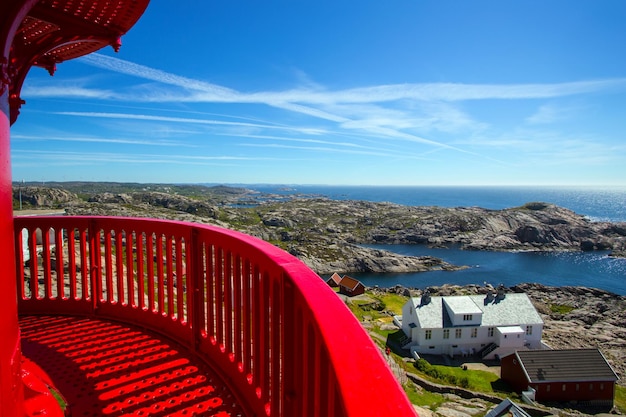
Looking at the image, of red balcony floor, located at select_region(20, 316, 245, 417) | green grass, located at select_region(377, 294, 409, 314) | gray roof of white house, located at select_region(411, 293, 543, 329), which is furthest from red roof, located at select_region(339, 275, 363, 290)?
red balcony floor, located at select_region(20, 316, 245, 417)

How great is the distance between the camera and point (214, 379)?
3414mm

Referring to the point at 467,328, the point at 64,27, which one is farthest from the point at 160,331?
the point at 467,328

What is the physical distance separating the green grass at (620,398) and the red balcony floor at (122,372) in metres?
30.4

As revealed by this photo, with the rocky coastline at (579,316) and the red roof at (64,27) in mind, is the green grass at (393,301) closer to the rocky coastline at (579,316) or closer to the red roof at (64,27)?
the rocky coastline at (579,316)

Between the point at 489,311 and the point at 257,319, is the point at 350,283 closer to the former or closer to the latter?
the point at 489,311

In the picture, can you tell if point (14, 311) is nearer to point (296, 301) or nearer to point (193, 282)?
point (296, 301)

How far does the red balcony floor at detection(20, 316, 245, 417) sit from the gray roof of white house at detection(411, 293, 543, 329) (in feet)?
95.7

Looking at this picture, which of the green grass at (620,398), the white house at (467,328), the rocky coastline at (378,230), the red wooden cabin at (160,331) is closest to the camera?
the red wooden cabin at (160,331)

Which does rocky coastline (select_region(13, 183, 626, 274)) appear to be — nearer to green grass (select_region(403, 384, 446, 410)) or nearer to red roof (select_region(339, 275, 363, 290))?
red roof (select_region(339, 275, 363, 290))

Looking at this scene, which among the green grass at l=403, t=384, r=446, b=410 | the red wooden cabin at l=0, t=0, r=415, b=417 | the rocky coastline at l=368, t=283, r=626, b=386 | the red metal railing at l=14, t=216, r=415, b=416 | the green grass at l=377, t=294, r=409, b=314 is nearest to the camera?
the red metal railing at l=14, t=216, r=415, b=416

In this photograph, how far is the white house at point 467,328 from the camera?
3066 centimetres

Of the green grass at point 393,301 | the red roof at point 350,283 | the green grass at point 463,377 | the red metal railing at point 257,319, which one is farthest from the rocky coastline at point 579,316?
the red metal railing at point 257,319

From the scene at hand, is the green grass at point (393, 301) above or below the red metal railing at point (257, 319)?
below

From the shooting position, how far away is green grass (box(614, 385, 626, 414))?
79.1ft
